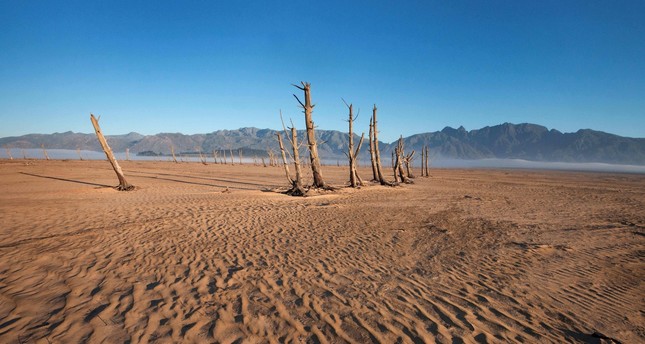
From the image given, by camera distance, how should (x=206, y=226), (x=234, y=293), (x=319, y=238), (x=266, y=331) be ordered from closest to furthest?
(x=266, y=331) → (x=234, y=293) → (x=319, y=238) → (x=206, y=226)

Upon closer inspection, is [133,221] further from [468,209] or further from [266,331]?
[468,209]

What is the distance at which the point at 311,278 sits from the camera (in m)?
4.85

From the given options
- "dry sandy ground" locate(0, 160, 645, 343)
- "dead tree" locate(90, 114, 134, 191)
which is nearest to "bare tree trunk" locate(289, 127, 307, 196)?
"dry sandy ground" locate(0, 160, 645, 343)

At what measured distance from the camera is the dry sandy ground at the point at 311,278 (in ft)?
11.1

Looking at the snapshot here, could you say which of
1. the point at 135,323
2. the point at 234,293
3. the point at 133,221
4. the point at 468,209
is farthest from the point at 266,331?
the point at 468,209

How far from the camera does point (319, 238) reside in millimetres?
7371

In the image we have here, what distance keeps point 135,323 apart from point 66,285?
1966 mm

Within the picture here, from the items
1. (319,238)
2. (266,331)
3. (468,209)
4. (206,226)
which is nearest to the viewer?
(266,331)

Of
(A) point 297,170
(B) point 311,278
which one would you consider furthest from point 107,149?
(B) point 311,278

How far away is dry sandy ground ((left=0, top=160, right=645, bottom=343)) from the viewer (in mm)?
3385

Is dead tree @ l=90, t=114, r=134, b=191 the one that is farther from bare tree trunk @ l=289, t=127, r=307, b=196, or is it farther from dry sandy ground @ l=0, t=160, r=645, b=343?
bare tree trunk @ l=289, t=127, r=307, b=196

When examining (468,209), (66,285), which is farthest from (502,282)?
(468,209)

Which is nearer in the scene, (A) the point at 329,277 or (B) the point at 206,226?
(A) the point at 329,277

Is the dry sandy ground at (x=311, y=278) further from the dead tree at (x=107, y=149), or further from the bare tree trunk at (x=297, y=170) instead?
the dead tree at (x=107, y=149)
